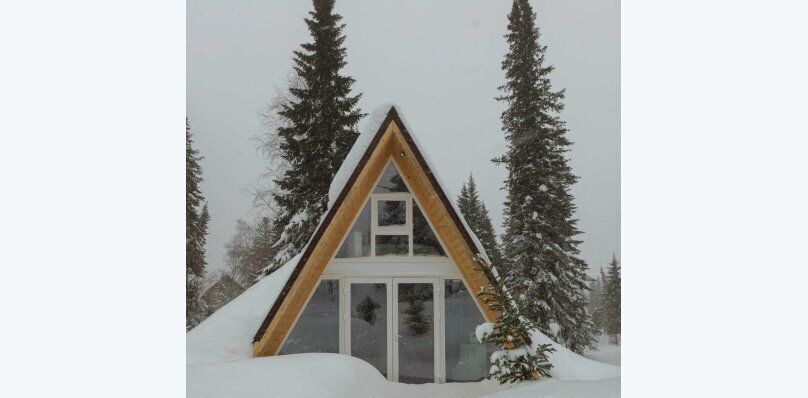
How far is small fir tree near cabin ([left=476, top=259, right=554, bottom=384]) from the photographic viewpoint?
352 cm

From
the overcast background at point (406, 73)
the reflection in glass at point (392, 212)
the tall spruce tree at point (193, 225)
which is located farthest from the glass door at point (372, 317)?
the tall spruce tree at point (193, 225)

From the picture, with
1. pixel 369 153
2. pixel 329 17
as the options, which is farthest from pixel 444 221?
pixel 329 17

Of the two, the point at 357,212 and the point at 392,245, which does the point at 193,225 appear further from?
the point at 392,245

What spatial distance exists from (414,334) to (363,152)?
4.90ft

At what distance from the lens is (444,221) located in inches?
149

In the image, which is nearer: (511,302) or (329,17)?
(511,302)

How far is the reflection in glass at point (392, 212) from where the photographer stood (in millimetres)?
3812

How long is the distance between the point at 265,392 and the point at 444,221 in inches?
69.4

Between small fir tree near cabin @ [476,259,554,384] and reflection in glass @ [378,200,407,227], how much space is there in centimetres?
70

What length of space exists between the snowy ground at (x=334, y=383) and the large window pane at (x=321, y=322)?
13 cm

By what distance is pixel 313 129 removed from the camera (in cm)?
450

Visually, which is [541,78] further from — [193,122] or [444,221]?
[193,122]
